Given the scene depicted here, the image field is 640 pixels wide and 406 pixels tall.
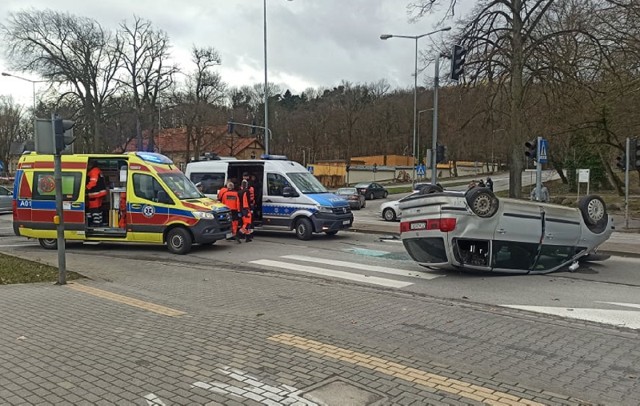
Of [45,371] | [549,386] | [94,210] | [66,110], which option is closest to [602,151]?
[94,210]

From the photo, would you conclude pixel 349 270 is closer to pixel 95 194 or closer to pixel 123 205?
pixel 123 205

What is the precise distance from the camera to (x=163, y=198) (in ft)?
42.5

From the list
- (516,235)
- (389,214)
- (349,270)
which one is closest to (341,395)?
(516,235)

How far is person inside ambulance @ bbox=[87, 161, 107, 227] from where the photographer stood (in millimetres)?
13633

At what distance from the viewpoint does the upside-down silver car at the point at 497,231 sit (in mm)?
9219

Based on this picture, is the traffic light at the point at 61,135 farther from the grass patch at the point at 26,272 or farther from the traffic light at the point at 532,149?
the traffic light at the point at 532,149

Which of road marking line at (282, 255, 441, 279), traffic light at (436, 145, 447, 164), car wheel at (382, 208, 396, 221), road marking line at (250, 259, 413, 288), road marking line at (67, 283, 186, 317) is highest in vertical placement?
traffic light at (436, 145, 447, 164)

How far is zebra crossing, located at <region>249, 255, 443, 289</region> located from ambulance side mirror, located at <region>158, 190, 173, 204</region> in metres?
2.81

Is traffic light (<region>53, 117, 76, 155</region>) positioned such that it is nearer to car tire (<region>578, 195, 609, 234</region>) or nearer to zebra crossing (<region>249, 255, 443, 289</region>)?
zebra crossing (<region>249, 255, 443, 289</region>)

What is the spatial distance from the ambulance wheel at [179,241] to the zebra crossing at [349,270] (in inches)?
79.9

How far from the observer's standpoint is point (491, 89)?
83.6 ft

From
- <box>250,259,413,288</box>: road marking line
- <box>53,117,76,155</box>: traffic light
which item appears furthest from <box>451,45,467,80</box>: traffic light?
<box>53,117,76,155</box>: traffic light

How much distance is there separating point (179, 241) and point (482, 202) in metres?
7.30

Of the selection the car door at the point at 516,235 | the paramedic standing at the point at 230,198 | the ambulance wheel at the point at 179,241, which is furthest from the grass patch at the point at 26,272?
the car door at the point at 516,235
